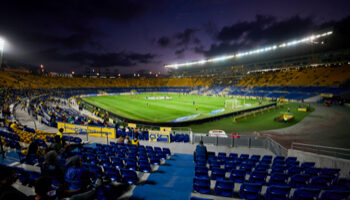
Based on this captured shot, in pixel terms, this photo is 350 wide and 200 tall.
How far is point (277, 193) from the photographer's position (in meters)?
4.91

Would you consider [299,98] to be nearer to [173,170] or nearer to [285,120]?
[285,120]

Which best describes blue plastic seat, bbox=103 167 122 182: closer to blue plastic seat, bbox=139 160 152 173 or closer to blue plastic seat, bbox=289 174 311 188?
blue plastic seat, bbox=139 160 152 173

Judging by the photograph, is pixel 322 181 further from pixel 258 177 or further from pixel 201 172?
pixel 201 172

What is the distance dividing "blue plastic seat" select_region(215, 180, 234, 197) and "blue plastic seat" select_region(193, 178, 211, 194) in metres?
0.29

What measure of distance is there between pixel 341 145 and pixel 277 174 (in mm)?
14366

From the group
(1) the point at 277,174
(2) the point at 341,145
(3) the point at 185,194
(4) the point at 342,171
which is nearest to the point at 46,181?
(3) the point at 185,194

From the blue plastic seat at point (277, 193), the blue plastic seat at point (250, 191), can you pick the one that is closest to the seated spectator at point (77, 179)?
the blue plastic seat at point (250, 191)

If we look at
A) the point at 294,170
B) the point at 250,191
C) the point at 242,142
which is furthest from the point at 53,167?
the point at 242,142

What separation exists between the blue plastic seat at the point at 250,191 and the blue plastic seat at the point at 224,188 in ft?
1.07

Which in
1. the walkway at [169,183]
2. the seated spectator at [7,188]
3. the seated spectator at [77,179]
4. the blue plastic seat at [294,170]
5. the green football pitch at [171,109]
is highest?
the green football pitch at [171,109]

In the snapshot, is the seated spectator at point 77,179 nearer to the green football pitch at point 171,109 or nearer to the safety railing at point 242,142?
the safety railing at point 242,142

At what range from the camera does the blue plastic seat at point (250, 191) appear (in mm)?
5125

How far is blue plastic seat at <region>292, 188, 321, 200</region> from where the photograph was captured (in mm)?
4668

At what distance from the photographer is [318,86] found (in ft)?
168
